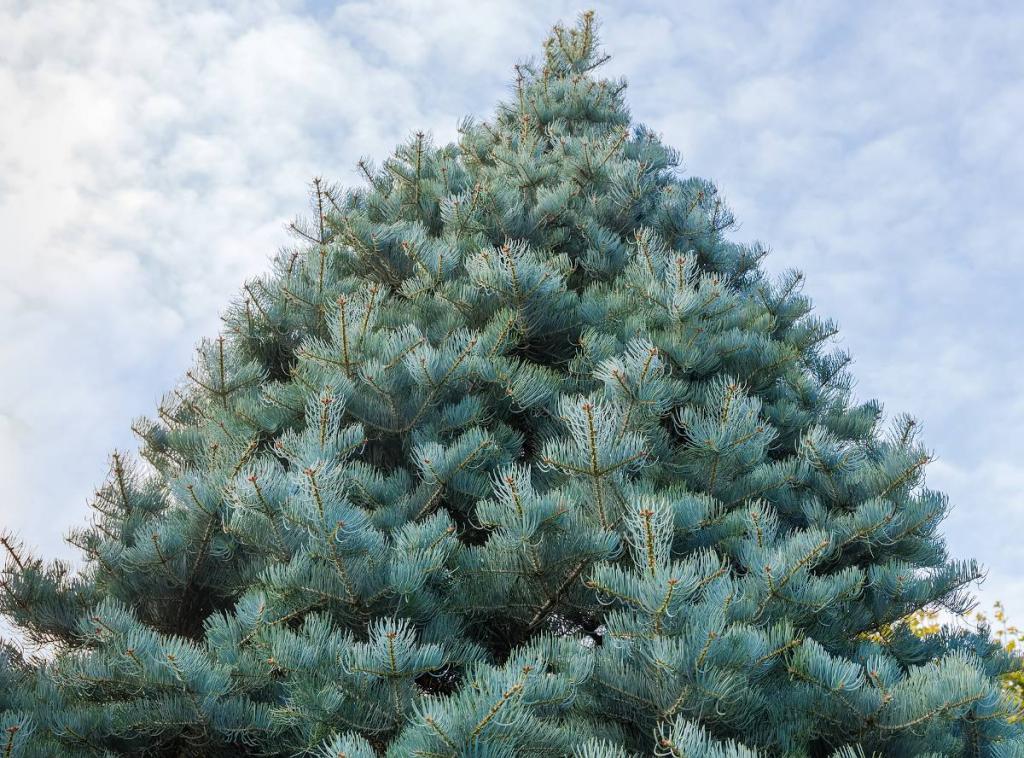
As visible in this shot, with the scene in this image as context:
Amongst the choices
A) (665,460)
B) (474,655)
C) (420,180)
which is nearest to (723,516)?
(665,460)

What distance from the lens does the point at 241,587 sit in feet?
10.3

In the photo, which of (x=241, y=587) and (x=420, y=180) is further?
(x=420, y=180)

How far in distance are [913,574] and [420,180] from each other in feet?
11.4

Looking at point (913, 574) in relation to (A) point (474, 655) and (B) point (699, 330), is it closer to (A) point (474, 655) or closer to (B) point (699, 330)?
(B) point (699, 330)

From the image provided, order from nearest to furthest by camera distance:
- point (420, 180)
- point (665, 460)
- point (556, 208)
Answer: point (665, 460) → point (556, 208) → point (420, 180)

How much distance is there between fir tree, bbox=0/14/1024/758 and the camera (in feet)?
7.55

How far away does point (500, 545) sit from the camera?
267 centimetres

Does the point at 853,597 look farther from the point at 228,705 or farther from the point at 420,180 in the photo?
the point at 420,180

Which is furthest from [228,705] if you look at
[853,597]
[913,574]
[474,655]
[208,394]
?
[913,574]

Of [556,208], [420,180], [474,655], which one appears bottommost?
[474,655]

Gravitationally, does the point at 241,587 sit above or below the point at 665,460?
below

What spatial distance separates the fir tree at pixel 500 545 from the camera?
230 cm

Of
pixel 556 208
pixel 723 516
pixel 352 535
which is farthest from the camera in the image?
pixel 556 208

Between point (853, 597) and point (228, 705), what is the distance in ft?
6.94
